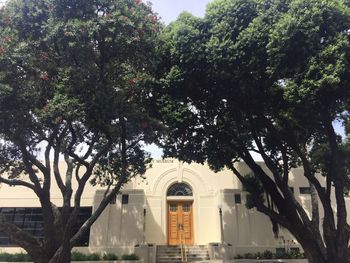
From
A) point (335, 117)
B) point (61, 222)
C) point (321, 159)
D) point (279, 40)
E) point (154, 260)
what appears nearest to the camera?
point (279, 40)

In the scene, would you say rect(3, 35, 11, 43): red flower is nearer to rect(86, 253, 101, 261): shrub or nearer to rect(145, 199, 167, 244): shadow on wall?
rect(86, 253, 101, 261): shrub

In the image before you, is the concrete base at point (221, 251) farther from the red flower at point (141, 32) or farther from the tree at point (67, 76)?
the red flower at point (141, 32)

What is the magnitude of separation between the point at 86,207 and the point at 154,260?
227 inches

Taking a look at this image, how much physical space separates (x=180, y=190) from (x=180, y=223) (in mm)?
2112

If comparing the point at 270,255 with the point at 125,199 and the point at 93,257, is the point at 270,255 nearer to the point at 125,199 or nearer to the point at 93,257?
the point at 125,199

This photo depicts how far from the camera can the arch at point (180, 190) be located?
22.1 metres

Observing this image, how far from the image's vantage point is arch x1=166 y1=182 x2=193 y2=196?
22.1m

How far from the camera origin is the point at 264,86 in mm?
11820

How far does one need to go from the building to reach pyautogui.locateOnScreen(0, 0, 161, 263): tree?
6.93 m

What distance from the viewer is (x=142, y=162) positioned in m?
13.7

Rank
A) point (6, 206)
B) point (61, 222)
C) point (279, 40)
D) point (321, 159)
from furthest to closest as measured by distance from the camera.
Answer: point (6, 206) → point (321, 159) → point (61, 222) → point (279, 40)

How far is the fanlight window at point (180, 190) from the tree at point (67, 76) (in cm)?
970

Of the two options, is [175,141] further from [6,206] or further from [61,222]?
[6,206]

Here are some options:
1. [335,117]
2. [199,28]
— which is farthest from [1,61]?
[335,117]
